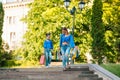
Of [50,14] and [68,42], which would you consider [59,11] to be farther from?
[68,42]

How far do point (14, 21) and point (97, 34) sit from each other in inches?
1602

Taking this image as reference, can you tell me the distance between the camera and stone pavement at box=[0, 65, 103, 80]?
1861 centimetres

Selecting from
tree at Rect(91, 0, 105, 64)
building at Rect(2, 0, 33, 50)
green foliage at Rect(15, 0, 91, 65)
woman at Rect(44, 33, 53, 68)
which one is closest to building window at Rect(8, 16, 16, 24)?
building at Rect(2, 0, 33, 50)

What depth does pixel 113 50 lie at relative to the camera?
161 feet

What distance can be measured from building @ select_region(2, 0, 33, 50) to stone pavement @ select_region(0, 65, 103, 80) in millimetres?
55518

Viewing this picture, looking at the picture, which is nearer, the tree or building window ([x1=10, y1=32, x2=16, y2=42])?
the tree

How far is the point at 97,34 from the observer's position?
132 ft

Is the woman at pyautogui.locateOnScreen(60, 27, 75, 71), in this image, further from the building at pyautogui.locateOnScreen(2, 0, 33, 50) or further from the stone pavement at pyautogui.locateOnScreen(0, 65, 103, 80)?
the building at pyautogui.locateOnScreen(2, 0, 33, 50)

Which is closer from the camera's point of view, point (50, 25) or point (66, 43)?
point (66, 43)

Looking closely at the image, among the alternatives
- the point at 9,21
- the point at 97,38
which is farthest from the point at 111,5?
the point at 9,21

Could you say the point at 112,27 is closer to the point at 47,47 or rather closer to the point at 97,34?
the point at 97,34

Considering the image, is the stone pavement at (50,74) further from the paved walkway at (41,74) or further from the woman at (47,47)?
the woman at (47,47)

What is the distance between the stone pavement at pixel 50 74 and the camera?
18609 mm

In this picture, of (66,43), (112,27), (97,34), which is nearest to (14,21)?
(112,27)
